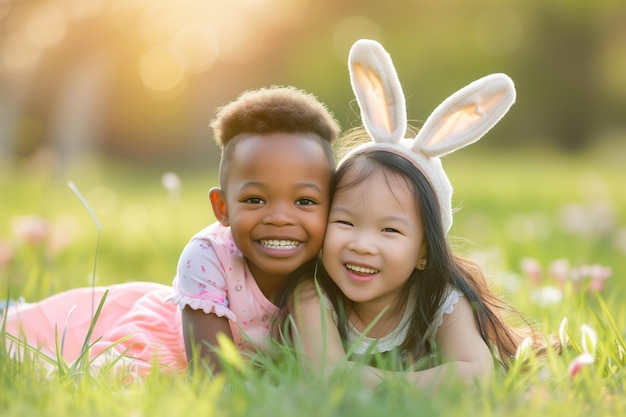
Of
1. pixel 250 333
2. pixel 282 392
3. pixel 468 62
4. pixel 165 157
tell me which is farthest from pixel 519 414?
pixel 468 62

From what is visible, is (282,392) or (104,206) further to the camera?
(104,206)

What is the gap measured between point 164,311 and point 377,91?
1112mm

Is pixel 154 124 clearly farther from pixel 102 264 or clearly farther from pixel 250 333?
pixel 250 333

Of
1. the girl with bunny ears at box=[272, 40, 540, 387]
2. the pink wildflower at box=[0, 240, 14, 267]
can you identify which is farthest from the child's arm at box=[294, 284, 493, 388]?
the pink wildflower at box=[0, 240, 14, 267]

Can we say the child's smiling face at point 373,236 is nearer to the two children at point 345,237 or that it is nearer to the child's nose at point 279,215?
the two children at point 345,237

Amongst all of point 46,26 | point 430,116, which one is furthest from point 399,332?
point 46,26

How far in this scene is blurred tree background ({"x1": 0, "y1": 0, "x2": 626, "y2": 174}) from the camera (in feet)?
37.2

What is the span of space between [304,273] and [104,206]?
172 inches

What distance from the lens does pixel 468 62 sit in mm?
16562

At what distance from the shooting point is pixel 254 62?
14344 millimetres

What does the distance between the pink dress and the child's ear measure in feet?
0.25

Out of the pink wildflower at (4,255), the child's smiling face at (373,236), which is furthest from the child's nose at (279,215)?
the pink wildflower at (4,255)

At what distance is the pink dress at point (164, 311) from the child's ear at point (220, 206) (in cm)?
8

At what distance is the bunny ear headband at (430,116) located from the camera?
2.55m
